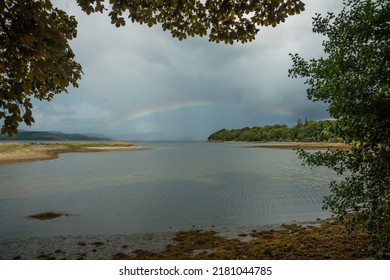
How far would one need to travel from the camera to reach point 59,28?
8047 millimetres

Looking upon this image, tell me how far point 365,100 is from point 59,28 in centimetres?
820

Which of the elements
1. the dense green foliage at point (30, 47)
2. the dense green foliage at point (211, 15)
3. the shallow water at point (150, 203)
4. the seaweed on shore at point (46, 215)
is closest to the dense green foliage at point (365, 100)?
the dense green foliage at point (211, 15)

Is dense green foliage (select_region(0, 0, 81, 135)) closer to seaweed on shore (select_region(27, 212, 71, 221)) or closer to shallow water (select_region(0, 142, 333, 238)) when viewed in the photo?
shallow water (select_region(0, 142, 333, 238))

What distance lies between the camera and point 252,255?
10.5 meters

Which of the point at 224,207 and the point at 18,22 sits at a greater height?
the point at 18,22

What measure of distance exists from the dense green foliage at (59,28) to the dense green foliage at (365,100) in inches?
79.9

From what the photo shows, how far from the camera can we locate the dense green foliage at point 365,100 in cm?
701

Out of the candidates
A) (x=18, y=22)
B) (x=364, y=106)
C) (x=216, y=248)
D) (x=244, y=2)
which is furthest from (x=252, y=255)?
(x=18, y=22)

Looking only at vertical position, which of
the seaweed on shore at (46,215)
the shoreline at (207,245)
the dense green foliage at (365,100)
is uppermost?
the dense green foliage at (365,100)

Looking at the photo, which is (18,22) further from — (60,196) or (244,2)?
(60,196)

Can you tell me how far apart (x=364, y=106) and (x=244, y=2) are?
4235 millimetres

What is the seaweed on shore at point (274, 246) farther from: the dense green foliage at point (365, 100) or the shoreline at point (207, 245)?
the dense green foliage at point (365, 100)

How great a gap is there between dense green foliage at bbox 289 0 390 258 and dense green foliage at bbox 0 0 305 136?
203 centimetres
